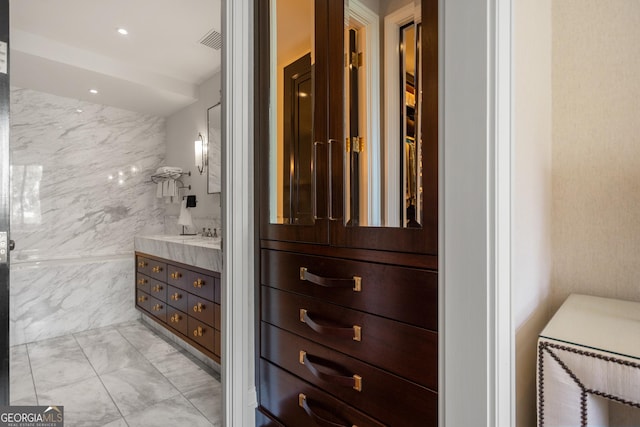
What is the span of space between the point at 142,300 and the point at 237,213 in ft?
8.54

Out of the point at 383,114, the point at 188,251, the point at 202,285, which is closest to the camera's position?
the point at 383,114

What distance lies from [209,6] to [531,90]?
93.7 inches

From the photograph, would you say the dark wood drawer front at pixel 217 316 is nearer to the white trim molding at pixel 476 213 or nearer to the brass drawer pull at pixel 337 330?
the brass drawer pull at pixel 337 330

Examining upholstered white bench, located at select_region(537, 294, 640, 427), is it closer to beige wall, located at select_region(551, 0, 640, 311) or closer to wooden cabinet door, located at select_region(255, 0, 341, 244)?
beige wall, located at select_region(551, 0, 640, 311)

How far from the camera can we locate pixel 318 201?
47.6 inches

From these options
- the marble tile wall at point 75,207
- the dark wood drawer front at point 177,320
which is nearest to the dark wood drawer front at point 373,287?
the dark wood drawer front at point 177,320

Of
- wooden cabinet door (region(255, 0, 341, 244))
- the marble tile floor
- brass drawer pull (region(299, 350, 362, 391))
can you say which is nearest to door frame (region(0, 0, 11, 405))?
the marble tile floor

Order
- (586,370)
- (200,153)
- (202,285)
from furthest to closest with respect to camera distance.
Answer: (200,153) → (202,285) → (586,370)

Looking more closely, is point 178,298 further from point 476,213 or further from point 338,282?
Result: point 476,213

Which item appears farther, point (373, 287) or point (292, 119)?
point (292, 119)

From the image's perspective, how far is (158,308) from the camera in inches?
119

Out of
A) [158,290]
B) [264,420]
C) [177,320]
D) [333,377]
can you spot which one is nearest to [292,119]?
[333,377]

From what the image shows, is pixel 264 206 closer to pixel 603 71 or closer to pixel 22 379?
pixel 603 71

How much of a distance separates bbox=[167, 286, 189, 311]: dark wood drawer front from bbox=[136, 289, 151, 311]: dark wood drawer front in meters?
0.60
